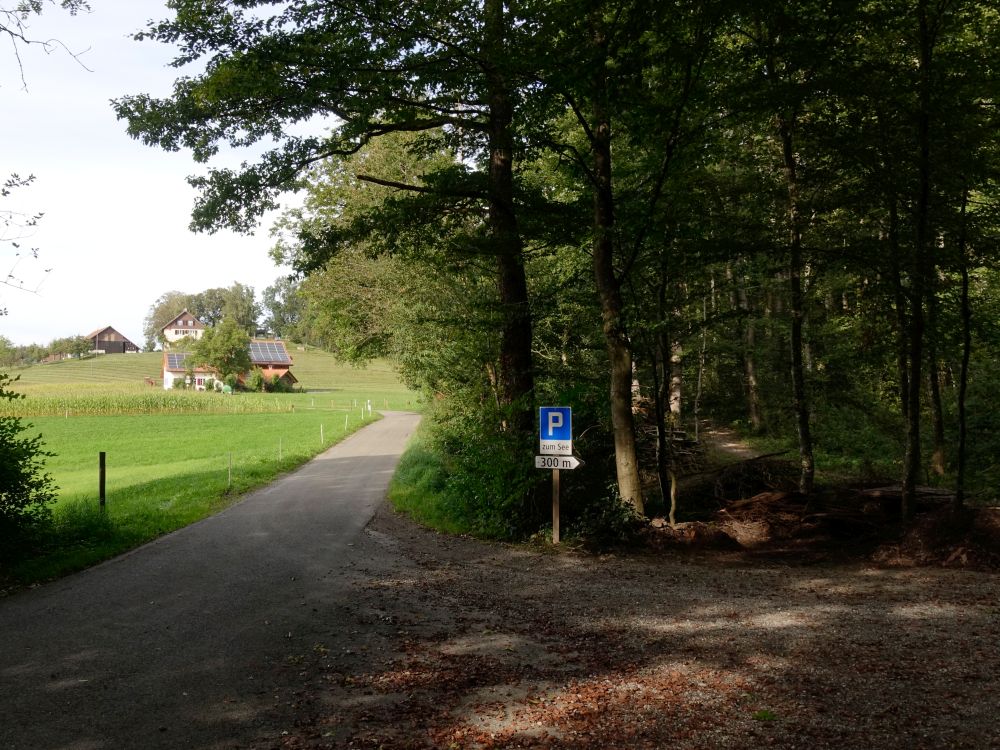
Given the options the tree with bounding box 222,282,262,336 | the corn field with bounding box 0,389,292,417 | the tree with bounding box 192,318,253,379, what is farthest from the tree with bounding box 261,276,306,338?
the corn field with bounding box 0,389,292,417

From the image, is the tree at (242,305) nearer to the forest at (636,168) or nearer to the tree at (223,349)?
the tree at (223,349)

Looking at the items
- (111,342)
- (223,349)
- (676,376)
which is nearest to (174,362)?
(223,349)

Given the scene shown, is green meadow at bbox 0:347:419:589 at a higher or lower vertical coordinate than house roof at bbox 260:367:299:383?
lower

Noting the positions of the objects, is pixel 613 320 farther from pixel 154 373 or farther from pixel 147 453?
pixel 154 373

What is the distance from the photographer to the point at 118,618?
7289mm

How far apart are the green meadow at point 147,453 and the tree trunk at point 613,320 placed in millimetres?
8313

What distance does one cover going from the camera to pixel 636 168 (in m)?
11.7

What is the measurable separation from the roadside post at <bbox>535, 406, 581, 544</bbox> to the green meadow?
277 inches

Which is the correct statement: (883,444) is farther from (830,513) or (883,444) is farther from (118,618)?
(118,618)

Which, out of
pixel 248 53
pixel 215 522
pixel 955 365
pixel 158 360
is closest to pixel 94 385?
pixel 215 522

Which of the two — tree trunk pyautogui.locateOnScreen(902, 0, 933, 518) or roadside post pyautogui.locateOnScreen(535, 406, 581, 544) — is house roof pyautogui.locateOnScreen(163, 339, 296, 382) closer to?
roadside post pyautogui.locateOnScreen(535, 406, 581, 544)

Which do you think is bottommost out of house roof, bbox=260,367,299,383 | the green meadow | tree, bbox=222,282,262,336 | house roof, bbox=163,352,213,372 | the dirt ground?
the green meadow

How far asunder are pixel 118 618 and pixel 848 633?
23.6ft

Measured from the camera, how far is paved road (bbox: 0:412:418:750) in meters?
4.65
